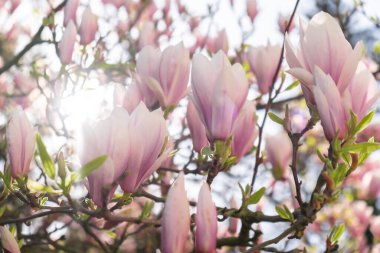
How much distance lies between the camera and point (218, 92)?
1062mm

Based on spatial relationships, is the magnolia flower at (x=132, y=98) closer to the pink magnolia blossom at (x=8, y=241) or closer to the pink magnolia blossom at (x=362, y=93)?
the pink magnolia blossom at (x=8, y=241)

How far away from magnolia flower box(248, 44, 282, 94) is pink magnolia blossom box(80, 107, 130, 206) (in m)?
1.05

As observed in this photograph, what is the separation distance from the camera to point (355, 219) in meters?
3.57

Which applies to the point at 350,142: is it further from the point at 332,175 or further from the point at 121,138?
the point at 121,138

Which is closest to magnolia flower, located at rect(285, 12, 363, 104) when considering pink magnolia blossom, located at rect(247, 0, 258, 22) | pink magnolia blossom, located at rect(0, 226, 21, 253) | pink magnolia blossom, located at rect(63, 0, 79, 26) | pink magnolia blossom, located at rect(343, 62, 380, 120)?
pink magnolia blossom, located at rect(343, 62, 380, 120)

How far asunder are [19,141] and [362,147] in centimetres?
71

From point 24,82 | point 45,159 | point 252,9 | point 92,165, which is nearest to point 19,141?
point 45,159

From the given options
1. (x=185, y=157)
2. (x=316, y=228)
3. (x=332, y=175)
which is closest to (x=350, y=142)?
(x=332, y=175)

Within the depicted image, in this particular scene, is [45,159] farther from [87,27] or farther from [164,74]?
[87,27]

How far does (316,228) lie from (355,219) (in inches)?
29.3

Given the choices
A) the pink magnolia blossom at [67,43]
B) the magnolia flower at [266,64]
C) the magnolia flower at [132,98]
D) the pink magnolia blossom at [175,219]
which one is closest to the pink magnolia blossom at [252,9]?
the magnolia flower at [266,64]

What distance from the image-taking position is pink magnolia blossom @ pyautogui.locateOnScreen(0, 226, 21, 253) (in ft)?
3.55

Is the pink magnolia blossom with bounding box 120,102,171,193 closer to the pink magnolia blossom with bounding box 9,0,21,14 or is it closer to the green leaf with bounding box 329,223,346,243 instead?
the green leaf with bounding box 329,223,346,243

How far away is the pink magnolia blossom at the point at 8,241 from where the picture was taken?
1083 mm
